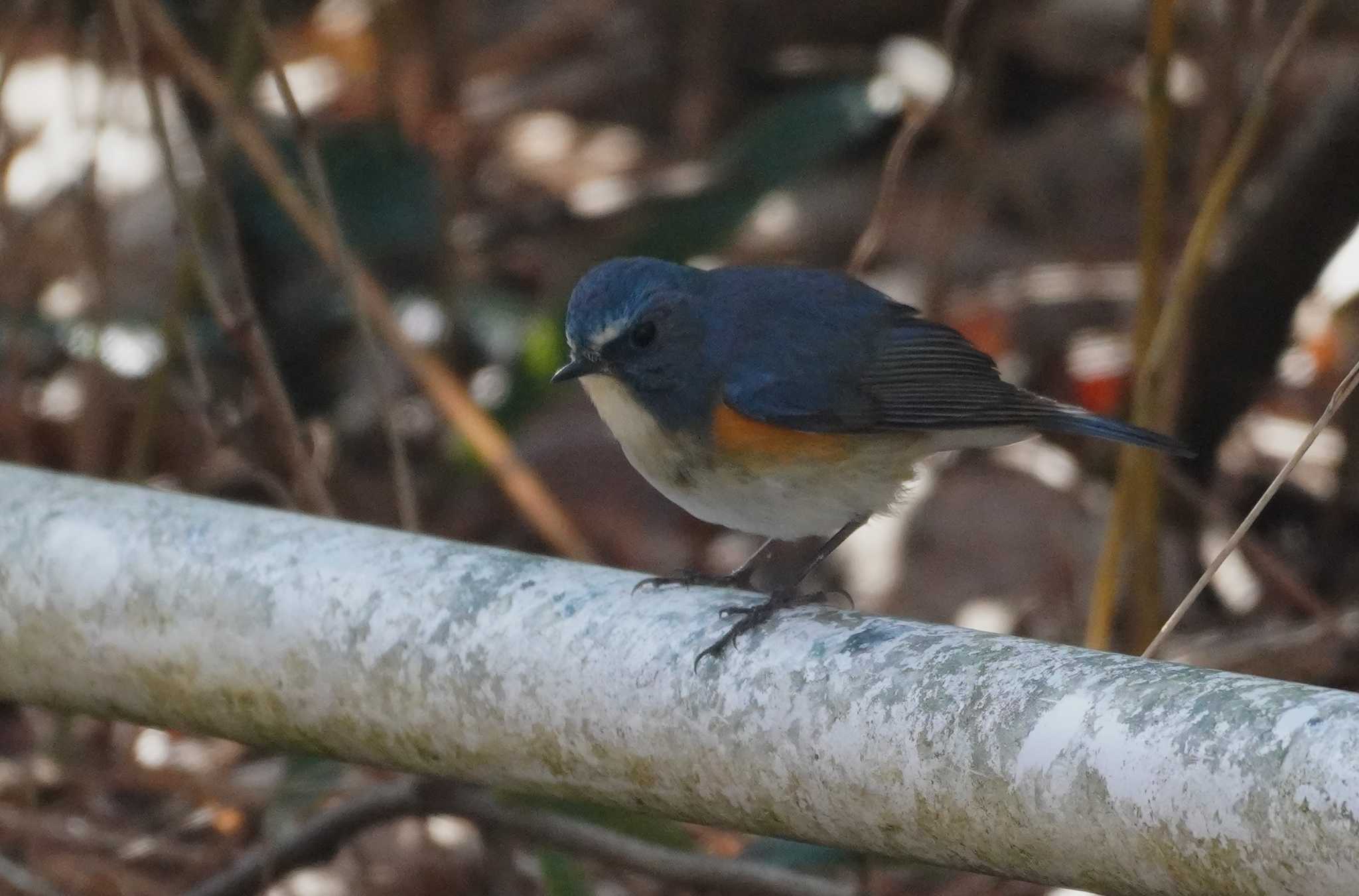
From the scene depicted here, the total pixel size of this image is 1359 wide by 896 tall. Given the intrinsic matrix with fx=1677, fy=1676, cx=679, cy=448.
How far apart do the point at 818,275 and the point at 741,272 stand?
0.17 meters

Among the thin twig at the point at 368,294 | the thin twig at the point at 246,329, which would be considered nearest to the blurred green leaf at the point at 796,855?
the thin twig at the point at 246,329

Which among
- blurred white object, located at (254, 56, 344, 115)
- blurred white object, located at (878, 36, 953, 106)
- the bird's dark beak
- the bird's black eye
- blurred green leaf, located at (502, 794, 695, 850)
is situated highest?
blurred white object, located at (878, 36, 953, 106)

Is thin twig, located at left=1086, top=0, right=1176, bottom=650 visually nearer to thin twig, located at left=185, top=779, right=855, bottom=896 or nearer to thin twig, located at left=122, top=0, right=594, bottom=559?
thin twig, located at left=185, top=779, right=855, bottom=896

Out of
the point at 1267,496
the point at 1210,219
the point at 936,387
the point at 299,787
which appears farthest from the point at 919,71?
the point at 1267,496

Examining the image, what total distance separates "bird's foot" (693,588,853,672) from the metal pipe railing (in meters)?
0.02

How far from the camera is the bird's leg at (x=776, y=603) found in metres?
2.09

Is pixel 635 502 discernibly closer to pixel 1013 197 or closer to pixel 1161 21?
pixel 1013 197

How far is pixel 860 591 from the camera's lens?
5.03m

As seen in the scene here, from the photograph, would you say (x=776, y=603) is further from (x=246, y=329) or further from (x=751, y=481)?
(x=246, y=329)

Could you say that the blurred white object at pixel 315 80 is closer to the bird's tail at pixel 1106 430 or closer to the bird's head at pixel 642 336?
the bird's head at pixel 642 336

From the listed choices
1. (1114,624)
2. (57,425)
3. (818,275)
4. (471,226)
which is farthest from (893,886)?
(471,226)

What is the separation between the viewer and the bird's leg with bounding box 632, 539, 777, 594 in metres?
2.82

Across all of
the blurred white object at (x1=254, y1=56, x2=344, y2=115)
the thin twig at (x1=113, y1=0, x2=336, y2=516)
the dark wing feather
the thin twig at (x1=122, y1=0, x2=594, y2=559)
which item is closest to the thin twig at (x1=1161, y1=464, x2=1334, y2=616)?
the dark wing feather

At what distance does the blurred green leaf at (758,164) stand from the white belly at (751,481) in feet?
5.60
